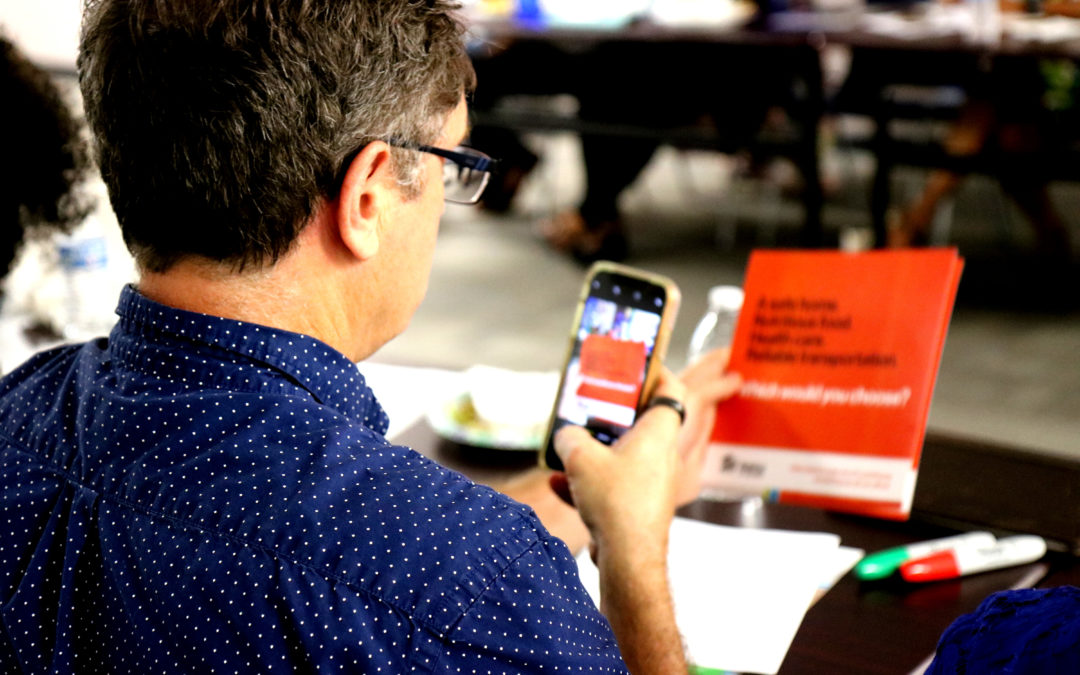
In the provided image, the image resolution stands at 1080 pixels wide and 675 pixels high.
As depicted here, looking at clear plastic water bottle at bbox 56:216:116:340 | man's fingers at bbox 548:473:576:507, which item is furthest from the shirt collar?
clear plastic water bottle at bbox 56:216:116:340

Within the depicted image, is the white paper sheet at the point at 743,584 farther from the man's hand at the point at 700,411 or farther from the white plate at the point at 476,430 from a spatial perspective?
the white plate at the point at 476,430

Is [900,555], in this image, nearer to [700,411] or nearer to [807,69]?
[700,411]

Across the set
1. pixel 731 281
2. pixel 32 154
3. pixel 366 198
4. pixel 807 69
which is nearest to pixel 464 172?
pixel 366 198

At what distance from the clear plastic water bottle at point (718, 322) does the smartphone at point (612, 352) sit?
245mm

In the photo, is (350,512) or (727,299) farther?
(727,299)

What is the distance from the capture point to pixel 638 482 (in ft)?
2.84

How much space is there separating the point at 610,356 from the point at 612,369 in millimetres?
14

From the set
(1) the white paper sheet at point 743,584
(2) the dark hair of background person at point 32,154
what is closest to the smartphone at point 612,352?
(1) the white paper sheet at point 743,584

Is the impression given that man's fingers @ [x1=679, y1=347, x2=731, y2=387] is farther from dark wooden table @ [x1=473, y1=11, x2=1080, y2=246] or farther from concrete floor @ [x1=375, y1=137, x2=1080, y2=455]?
dark wooden table @ [x1=473, y1=11, x2=1080, y2=246]

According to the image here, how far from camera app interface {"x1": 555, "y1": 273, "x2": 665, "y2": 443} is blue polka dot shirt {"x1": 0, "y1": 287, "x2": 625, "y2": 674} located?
38 cm

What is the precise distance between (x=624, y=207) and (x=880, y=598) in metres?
4.61

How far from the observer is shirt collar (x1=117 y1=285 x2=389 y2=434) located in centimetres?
66

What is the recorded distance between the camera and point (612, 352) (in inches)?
40.3

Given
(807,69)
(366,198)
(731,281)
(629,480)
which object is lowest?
(731,281)
